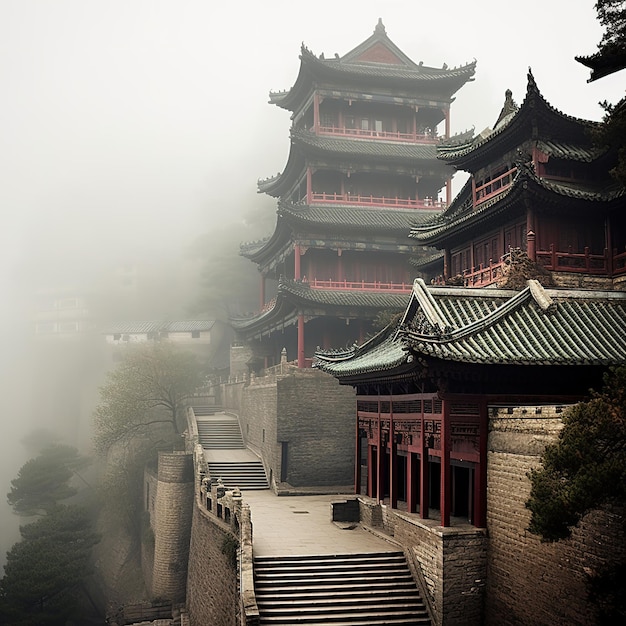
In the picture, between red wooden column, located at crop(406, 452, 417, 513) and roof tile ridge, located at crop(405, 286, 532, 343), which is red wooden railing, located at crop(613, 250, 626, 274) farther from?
red wooden column, located at crop(406, 452, 417, 513)

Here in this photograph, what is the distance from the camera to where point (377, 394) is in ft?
71.5

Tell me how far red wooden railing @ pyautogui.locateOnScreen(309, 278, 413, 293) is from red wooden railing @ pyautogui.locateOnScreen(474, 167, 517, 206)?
12903 millimetres

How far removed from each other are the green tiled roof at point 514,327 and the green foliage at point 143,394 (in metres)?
23.6

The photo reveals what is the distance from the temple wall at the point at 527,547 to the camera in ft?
42.0

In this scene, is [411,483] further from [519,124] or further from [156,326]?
Result: [156,326]

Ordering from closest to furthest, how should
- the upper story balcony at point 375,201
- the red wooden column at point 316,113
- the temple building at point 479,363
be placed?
the temple building at point 479,363
the upper story balcony at point 375,201
the red wooden column at point 316,113

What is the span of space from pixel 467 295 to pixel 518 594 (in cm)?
696

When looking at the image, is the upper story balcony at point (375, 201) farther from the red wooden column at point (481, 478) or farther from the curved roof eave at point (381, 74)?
the red wooden column at point (481, 478)

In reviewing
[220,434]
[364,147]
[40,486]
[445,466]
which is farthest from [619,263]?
[40,486]

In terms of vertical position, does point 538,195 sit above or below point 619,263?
above

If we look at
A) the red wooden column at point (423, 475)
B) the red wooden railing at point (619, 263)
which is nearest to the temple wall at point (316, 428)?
the red wooden column at point (423, 475)

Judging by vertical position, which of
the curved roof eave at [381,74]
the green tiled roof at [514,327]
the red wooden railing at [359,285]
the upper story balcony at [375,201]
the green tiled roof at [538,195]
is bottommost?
the green tiled roof at [514,327]

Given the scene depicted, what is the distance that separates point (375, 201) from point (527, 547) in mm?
26760

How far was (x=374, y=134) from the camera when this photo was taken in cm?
3988
